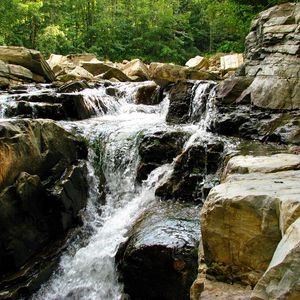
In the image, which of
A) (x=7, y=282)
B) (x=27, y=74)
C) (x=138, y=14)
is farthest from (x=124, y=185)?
(x=138, y=14)

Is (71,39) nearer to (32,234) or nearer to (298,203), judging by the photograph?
(32,234)

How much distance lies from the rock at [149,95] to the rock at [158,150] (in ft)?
16.4

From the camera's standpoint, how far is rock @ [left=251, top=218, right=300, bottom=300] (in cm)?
166

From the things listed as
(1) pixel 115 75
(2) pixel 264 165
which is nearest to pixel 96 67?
(1) pixel 115 75

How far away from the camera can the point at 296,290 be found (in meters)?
1.63

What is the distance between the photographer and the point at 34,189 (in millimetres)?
6121

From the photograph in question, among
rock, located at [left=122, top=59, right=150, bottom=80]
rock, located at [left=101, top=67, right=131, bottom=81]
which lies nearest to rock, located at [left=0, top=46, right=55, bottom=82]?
rock, located at [left=101, top=67, right=131, bottom=81]

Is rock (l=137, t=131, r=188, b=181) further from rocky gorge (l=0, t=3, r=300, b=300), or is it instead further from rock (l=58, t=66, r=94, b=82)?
rock (l=58, t=66, r=94, b=82)

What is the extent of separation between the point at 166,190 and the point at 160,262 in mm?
2244

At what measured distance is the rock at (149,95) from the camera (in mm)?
13008

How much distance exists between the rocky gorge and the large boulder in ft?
0.10

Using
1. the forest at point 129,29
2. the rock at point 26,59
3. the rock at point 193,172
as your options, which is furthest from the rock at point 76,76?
the rock at point 193,172

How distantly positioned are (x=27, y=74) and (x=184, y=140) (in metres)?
9.81

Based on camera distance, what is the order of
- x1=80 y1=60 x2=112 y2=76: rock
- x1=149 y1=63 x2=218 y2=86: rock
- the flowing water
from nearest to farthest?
1. the flowing water
2. x1=149 y1=63 x2=218 y2=86: rock
3. x1=80 y1=60 x2=112 y2=76: rock
